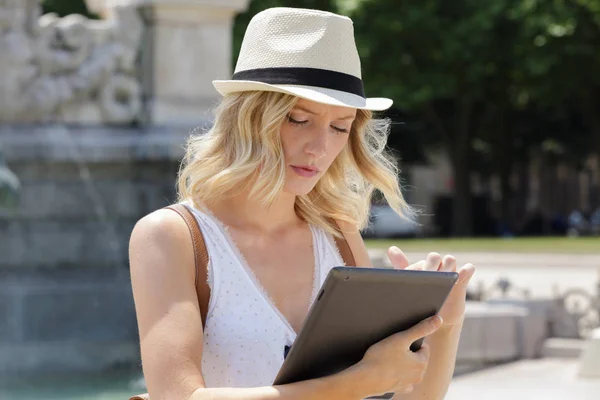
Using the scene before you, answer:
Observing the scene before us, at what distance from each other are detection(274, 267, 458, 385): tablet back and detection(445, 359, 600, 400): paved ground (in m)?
6.54

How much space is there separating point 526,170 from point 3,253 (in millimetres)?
40046

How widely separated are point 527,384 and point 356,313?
7.45m

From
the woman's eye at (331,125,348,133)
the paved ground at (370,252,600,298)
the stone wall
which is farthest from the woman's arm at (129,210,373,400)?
the paved ground at (370,252,600,298)

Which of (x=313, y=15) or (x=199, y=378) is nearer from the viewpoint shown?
(x=199, y=378)

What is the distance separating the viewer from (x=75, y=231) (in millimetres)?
10859

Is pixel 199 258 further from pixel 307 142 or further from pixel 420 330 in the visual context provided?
pixel 420 330

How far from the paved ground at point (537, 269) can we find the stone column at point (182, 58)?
598cm

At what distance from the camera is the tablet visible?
225 cm

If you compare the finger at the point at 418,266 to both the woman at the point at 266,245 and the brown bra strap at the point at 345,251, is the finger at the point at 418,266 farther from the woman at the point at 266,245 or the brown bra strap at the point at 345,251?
the brown bra strap at the point at 345,251

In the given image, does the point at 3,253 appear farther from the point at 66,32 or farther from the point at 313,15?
the point at 313,15

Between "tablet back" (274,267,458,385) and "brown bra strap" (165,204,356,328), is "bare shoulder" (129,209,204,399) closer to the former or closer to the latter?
"brown bra strap" (165,204,356,328)

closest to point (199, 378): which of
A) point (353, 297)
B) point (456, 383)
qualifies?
point (353, 297)

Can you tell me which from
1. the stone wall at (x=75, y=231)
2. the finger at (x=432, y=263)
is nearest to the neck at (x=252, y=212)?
the finger at (x=432, y=263)

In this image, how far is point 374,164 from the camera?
8.93ft
